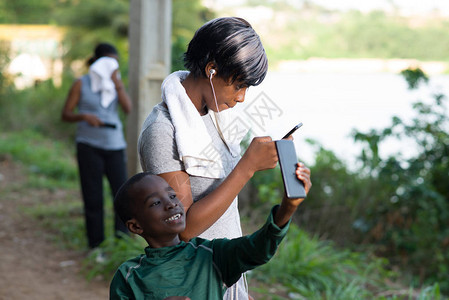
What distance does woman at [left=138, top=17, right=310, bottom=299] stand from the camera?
1.58 metres

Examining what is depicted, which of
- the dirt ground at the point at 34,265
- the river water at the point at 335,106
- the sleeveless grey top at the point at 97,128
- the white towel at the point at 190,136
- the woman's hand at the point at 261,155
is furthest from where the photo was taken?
the sleeveless grey top at the point at 97,128

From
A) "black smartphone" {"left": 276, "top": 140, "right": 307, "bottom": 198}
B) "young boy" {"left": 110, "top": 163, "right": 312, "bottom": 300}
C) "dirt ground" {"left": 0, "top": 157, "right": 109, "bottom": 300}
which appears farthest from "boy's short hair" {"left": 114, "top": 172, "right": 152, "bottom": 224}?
"dirt ground" {"left": 0, "top": 157, "right": 109, "bottom": 300}

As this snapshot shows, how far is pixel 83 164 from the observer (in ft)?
15.1

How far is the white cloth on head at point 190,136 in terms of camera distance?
1636 mm

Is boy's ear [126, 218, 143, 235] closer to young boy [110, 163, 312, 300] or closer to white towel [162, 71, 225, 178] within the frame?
young boy [110, 163, 312, 300]

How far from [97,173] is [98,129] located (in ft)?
1.16

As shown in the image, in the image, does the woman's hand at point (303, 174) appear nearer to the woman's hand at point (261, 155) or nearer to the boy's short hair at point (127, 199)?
the woman's hand at point (261, 155)

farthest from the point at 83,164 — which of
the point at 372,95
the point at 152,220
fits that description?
the point at 372,95

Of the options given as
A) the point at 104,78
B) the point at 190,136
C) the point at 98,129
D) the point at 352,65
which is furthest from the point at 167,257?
the point at 352,65

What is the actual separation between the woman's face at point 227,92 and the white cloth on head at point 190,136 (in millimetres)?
77

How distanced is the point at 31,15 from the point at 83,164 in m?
19.0

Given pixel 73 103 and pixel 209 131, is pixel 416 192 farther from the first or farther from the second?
pixel 209 131

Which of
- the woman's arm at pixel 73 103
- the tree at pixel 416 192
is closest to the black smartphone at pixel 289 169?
the woman's arm at pixel 73 103

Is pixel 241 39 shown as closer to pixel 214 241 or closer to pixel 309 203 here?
pixel 214 241
